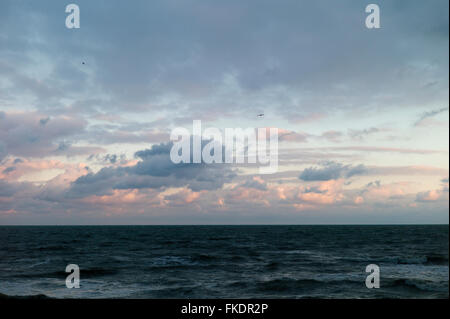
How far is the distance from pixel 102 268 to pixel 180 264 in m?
8.89

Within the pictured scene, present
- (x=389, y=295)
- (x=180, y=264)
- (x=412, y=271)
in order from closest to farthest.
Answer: (x=389, y=295) < (x=412, y=271) < (x=180, y=264)

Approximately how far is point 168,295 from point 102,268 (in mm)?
16307
